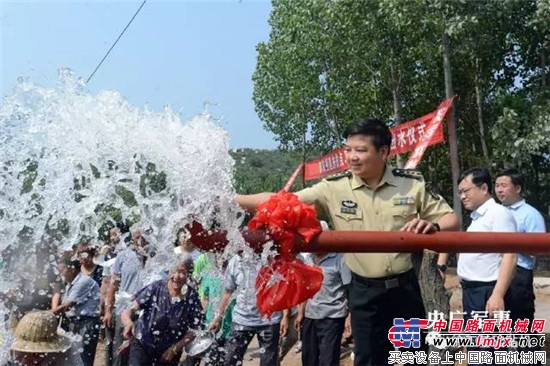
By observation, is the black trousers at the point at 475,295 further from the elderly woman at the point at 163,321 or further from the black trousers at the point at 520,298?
the elderly woman at the point at 163,321

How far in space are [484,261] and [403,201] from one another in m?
1.54

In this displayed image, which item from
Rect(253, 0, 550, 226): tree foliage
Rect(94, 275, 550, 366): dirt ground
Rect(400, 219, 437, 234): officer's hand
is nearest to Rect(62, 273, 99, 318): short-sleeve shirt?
Rect(94, 275, 550, 366): dirt ground

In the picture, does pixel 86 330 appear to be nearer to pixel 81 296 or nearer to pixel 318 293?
pixel 81 296

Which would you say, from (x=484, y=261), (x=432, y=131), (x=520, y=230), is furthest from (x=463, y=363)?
(x=432, y=131)

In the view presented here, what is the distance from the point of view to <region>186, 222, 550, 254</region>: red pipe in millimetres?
2221

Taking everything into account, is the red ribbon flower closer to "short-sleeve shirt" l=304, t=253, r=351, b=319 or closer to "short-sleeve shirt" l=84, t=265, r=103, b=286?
"short-sleeve shirt" l=304, t=253, r=351, b=319

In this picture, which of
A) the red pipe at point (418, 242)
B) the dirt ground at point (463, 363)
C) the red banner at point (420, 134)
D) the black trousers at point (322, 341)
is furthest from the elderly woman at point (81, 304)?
the red banner at point (420, 134)

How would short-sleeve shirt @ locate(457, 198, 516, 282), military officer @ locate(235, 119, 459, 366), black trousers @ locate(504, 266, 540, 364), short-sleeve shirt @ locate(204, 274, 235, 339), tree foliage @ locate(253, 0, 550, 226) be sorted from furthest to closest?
tree foliage @ locate(253, 0, 550, 226) → short-sleeve shirt @ locate(204, 274, 235, 339) → black trousers @ locate(504, 266, 540, 364) → short-sleeve shirt @ locate(457, 198, 516, 282) → military officer @ locate(235, 119, 459, 366)

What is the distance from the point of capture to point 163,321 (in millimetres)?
4473

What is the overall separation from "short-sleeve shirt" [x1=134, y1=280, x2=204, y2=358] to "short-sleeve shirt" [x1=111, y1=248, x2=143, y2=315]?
1003 millimetres

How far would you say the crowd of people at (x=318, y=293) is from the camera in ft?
9.88

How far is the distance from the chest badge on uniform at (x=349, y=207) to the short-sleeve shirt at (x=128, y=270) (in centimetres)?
290

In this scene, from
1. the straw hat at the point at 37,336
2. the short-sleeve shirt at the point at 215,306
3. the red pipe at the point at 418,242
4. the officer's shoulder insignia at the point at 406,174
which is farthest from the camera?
the short-sleeve shirt at the point at 215,306

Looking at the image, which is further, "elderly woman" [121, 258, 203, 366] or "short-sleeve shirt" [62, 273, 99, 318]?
"short-sleeve shirt" [62, 273, 99, 318]
